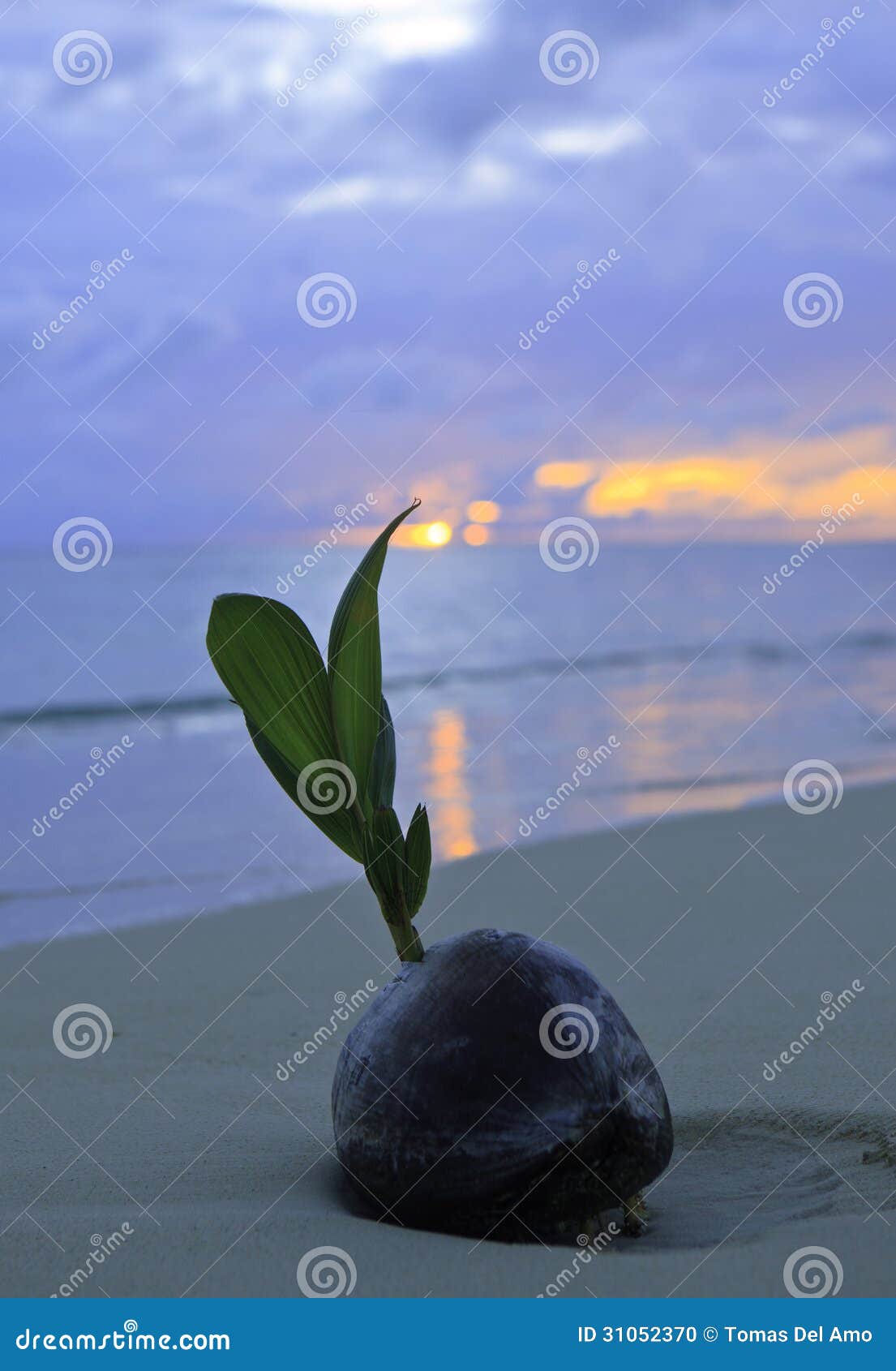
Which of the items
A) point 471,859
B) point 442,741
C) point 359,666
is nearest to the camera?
point 359,666

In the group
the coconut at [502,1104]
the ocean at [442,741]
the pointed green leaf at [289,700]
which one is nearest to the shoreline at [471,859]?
the ocean at [442,741]

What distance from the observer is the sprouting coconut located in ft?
7.43

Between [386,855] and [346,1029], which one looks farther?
[346,1029]

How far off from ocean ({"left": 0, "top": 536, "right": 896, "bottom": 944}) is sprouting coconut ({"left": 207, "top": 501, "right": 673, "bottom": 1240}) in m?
3.62

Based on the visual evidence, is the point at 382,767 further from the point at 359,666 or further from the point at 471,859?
the point at 471,859

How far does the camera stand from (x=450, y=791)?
31.6ft

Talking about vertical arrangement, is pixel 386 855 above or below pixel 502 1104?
above

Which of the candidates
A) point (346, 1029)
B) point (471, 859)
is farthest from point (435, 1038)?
point (471, 859)

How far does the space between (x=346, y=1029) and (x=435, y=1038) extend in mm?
1805

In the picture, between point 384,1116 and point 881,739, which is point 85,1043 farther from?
point 881,739

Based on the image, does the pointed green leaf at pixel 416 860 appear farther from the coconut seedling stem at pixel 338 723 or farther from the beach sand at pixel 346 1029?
the beach sand at pixel 346 1029

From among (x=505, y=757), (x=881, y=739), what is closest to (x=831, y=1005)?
Result: (x=505, y=757)

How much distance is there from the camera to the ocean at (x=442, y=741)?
7.41 m

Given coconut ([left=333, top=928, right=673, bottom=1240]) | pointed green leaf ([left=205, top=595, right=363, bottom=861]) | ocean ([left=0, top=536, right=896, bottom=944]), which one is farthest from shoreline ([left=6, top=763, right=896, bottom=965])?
coconut ([left=333, top=928, right=673, bottom=1240])
